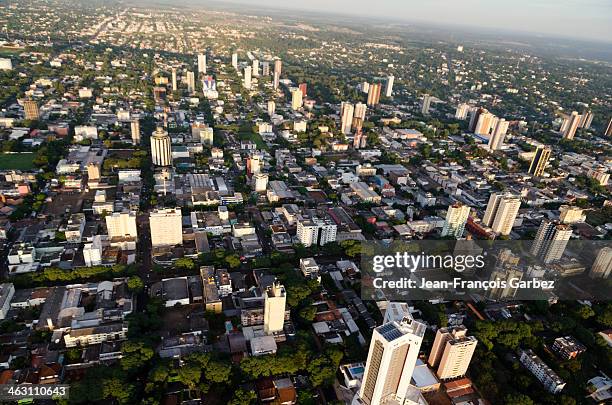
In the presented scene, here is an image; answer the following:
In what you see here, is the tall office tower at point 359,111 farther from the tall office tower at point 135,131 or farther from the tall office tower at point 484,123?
the tall office tower at point 135,131

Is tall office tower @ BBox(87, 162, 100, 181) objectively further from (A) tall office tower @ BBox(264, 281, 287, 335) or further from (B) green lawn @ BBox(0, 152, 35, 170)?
(A) tall office tower @ BBox(264, 281, 287, 335)

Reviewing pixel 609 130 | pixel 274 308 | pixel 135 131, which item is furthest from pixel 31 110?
pixel 609 130

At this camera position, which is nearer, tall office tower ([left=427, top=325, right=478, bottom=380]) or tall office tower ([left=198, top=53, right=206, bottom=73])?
tall office tower ([left=427, top=325, right=478, bottom=380])

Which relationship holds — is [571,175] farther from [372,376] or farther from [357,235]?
[372,376]

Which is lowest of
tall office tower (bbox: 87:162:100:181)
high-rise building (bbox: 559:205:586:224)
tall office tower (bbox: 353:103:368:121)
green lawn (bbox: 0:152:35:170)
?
green lawn (bbox: 0:152:35:170)

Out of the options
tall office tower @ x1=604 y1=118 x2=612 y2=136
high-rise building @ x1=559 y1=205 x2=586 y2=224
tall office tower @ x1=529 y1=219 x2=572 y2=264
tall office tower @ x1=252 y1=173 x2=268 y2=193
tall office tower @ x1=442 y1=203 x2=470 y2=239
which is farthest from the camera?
tall office tower @ x1=604 y1=118 x2=612 y2=136

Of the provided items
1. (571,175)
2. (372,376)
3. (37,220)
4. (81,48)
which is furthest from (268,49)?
(372,376)

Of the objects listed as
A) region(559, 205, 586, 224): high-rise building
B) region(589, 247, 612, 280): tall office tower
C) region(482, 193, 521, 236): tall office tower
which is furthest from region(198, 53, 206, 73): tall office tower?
region(589, 247, 612, 280): tall office tower

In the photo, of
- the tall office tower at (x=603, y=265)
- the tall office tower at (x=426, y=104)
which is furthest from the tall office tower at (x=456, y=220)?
the tall office tower at (x=426, y=104)
